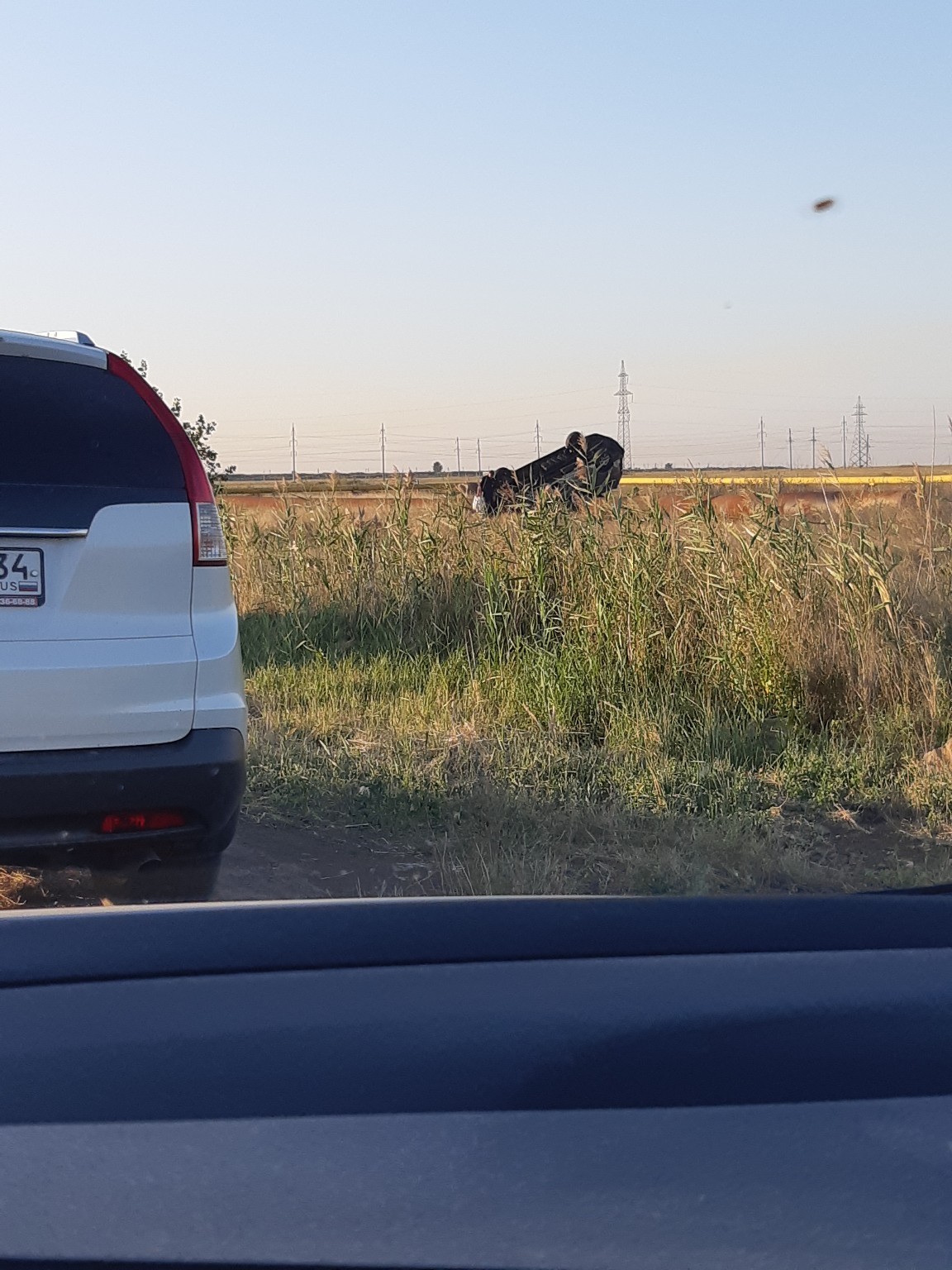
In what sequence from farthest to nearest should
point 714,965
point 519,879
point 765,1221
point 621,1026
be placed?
point 519,879
point 714,965
point 621,1026
point 765,1221

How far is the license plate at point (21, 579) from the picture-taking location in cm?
319

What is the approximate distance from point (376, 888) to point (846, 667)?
132 inches

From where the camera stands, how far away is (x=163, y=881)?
4129 millimetres

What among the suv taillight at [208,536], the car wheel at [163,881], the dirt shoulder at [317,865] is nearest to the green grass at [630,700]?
the dirt shoulder at [317,865]

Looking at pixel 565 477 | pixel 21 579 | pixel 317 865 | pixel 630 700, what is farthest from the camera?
pixel 565 477

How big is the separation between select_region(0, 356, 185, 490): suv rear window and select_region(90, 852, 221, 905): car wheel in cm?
107

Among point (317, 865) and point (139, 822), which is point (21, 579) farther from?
point (317, 865)

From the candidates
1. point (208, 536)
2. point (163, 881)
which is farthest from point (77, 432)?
point (163, 881)

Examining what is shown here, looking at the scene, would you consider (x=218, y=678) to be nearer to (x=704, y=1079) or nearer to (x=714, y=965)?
(x=714, y=965)

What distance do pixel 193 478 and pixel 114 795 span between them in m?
0.92

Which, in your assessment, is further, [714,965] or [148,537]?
[148,537]

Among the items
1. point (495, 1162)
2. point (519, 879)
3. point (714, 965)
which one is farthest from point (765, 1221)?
point (519, 879)

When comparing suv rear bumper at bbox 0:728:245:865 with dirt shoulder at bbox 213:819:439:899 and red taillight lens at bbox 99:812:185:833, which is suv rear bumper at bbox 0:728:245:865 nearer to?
red taillight lens at bbox 99:812:185:833

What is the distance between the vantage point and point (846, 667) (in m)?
6.84
